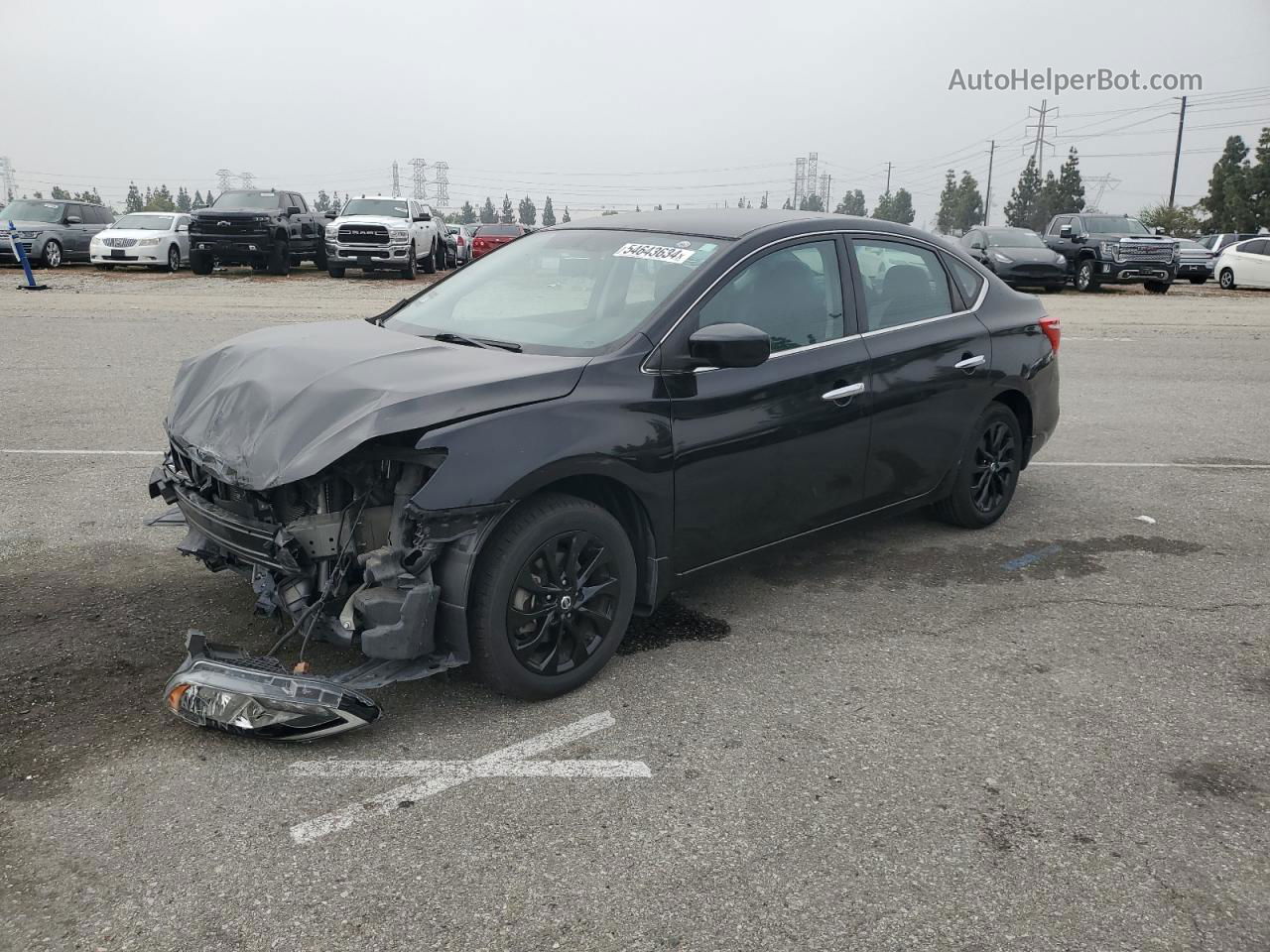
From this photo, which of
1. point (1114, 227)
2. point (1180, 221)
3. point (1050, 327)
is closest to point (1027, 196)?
point (1180, 221)

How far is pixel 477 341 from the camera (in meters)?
4.36

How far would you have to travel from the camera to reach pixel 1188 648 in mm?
4438

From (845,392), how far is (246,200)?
79.7 ft

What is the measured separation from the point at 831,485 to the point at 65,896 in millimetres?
3209

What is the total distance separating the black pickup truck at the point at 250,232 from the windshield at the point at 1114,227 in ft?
64.4

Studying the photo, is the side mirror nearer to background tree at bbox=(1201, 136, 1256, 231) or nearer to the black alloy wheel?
the black alloy wheel

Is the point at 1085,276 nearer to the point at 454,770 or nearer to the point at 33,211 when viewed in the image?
the point at 33,211

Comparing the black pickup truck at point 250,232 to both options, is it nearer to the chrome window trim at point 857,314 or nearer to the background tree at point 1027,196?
the chrome window trim at point 857,314

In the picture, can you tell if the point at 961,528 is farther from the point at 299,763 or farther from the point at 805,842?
the point at 299,763

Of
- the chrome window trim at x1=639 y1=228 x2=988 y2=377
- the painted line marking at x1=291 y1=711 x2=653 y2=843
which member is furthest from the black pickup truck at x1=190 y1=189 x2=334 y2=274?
the painted line marking at x1=291 y1=711 x2=653 y2=843

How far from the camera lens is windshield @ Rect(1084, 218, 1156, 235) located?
1054 inches

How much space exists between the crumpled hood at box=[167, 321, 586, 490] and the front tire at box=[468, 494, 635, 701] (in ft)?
1.42

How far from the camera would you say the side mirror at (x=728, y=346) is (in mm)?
3949

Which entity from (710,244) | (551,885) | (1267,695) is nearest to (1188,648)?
(1267,695)
